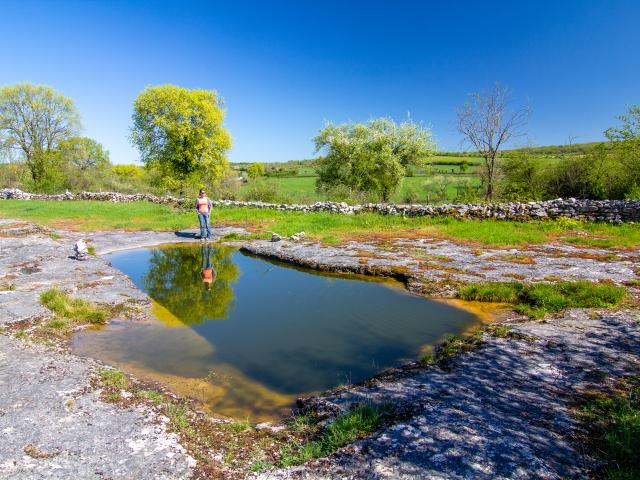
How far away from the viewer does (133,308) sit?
8.57 m

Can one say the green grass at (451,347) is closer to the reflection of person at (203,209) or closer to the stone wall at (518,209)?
the reflection of person at (203,209)

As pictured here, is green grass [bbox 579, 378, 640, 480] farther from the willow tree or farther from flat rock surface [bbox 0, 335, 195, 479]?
the willow tree

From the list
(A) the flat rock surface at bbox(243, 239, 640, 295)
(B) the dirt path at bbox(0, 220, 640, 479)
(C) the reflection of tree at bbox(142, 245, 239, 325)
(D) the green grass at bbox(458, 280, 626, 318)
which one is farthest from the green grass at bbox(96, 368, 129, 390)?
(D) the green grass at bbox(458, 280, 626, 318)

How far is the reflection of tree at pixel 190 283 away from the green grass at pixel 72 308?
4.95 feet

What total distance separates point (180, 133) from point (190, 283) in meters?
28.0

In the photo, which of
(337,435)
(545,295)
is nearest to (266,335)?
(337,435)

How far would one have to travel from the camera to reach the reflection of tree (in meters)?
8.91

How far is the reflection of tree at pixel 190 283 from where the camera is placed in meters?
8.91

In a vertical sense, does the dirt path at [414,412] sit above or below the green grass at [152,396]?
above

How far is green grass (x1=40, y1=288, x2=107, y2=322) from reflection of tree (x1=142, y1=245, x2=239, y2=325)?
151cm

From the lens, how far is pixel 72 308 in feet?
26.3

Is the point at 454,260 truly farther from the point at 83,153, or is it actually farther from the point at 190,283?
the point at 83,153

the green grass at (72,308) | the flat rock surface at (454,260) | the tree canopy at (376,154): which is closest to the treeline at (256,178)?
the tree canopy at (376,154)

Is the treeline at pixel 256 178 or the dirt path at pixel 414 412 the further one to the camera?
the treeline at pixel 256 178
